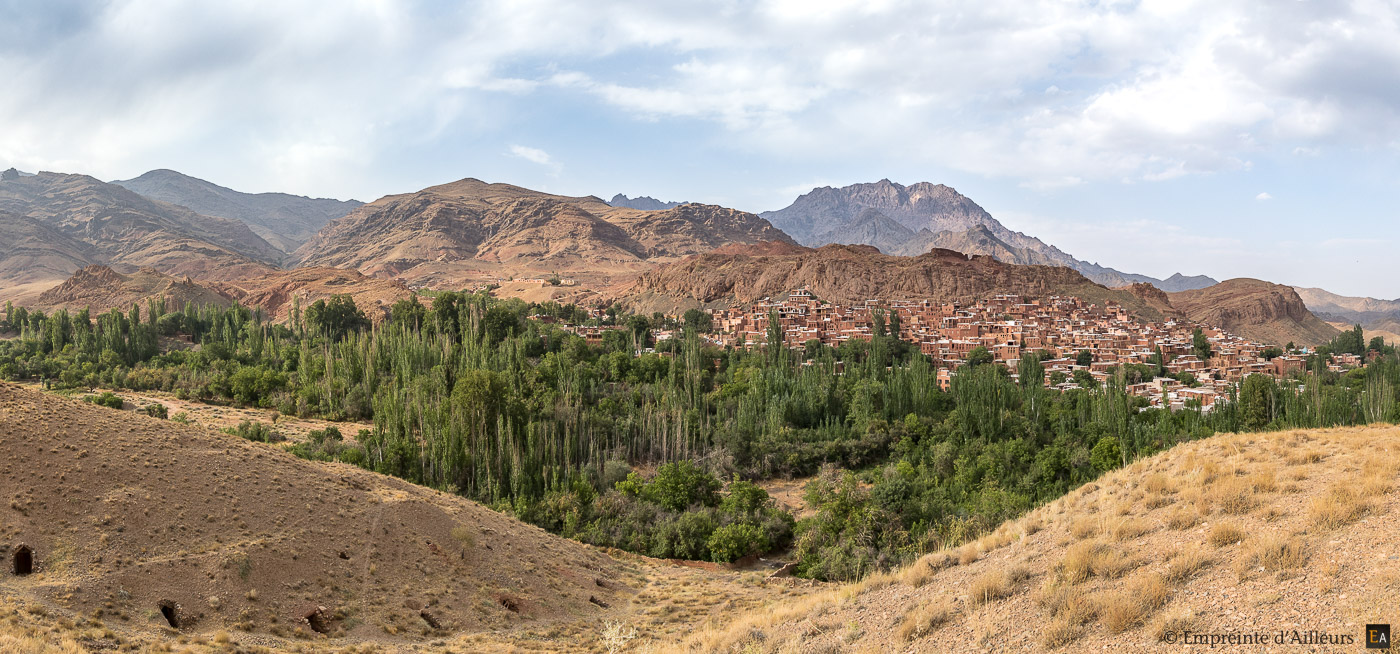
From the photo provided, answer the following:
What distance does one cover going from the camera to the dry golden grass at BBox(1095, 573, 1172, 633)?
8906 mm

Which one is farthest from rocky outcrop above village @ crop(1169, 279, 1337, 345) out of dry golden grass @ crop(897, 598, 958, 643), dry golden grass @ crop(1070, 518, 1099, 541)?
dry golden grass @ crop(897, 598, 958, 643)

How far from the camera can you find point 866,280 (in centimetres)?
9369

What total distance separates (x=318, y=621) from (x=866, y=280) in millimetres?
83246

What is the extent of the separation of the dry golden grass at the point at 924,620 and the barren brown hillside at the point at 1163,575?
26 mm

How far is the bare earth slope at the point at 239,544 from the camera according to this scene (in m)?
14.6

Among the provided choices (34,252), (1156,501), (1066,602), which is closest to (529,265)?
(34,252)

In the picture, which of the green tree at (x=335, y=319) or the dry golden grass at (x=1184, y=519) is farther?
Answer: the green tree at (x=335, y=319)

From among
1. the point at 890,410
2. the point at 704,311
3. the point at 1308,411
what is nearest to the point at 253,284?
the point at 704,311

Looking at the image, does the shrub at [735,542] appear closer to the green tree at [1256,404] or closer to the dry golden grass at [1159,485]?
the dry golden grass at [1159,485]

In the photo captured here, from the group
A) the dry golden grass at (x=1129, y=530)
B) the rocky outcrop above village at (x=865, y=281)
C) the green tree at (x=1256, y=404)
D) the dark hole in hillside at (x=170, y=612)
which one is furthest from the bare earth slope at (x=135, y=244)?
the dry golden grass at (x=1129, y=530)

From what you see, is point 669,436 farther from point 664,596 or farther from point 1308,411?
point 1308,411

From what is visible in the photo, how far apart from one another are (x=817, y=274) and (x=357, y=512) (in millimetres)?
78740

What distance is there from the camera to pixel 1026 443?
37094 millimetres

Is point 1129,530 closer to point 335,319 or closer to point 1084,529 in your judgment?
point 1084,529
